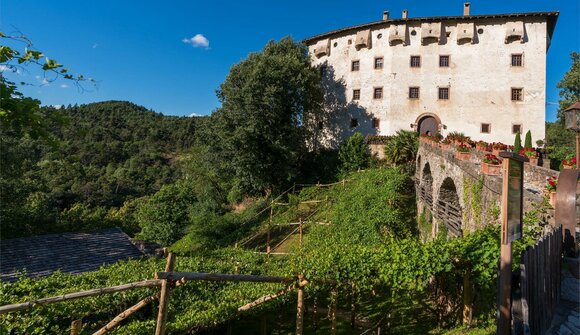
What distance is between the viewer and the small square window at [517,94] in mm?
24125

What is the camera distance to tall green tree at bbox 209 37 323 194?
22033 mm

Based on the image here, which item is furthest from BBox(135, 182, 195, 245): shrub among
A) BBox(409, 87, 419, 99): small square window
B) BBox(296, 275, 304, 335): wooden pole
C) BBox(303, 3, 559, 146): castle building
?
BBox(296, 275, 304, 335): wooden pole

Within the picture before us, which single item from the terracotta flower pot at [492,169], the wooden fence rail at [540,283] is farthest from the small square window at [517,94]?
the wooden fence rail at [540,283]

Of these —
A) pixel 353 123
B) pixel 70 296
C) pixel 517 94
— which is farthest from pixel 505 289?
pixel 517 94

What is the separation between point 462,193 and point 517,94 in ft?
63.2

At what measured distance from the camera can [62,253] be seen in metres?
11.4

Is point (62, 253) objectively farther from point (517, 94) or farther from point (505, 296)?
point (517, 94)

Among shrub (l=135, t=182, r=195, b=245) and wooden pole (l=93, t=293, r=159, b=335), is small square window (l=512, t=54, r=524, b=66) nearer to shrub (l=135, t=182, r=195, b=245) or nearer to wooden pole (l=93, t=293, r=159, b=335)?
shrub (l=135, t=182, r=195, b=245)

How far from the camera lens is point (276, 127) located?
2278 centimetres

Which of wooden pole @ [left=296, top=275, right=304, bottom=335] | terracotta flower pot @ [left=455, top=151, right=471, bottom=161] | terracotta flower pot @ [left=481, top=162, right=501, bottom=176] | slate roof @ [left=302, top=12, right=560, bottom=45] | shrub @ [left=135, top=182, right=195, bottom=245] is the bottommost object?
shrub @ [left=135, top=182, right=195, bottom=245]

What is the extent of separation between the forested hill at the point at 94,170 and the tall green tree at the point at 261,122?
12.9ft

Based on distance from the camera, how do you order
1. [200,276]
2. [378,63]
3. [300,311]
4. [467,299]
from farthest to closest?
[378,63] < [467,299] < [300,311] < [200,276]

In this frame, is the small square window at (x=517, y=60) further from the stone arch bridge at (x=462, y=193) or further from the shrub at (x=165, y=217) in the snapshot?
the shrub at (x=165, y=217)

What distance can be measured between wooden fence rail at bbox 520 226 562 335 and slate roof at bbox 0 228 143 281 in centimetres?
1131
